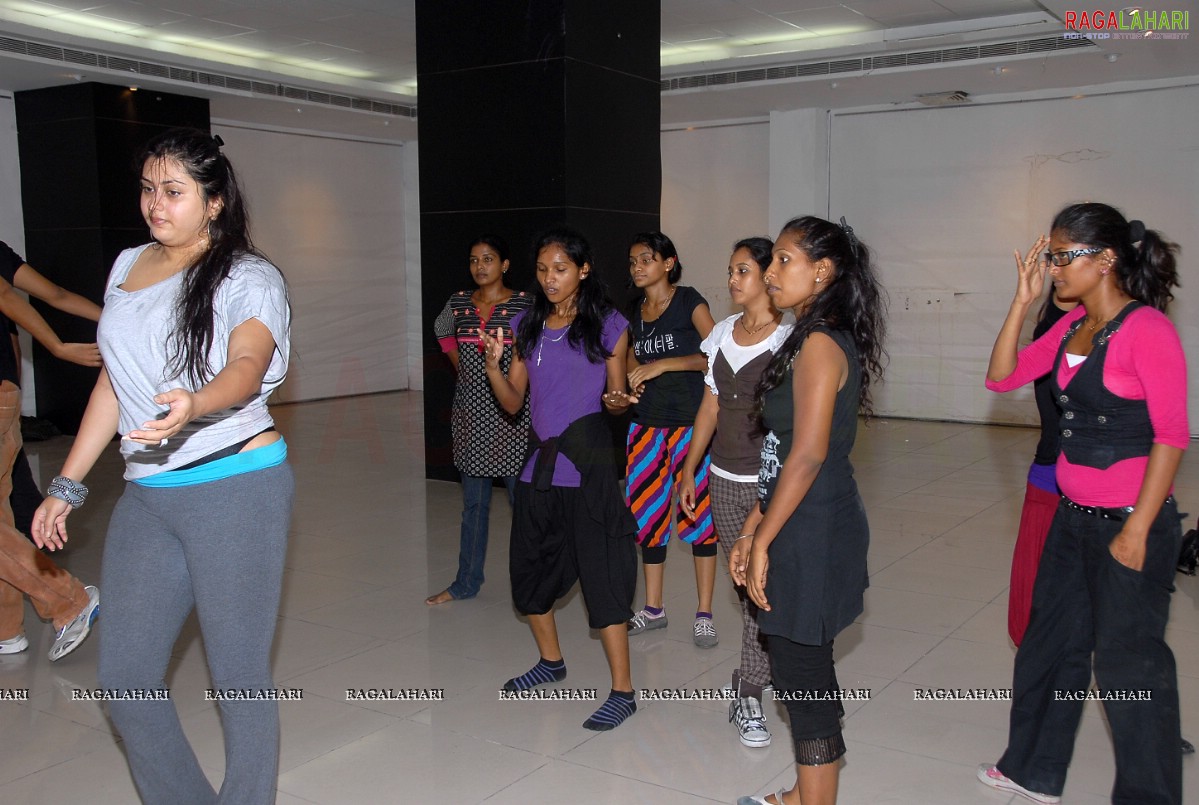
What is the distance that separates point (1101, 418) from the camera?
254 centimetres

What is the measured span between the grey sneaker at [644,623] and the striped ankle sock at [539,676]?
636 millimetres

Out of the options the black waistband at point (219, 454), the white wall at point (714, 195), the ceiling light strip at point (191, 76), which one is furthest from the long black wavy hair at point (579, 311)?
the white wall at point (714, 195)

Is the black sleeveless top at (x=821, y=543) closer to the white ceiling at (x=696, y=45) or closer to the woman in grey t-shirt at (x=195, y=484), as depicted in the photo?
the woman in grey t-shirt at (x=195, y=484)

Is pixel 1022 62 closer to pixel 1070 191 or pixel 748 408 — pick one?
pixel 1070 191

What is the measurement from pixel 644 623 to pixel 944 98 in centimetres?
744

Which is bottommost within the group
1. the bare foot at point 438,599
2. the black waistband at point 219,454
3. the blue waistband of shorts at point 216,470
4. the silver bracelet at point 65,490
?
the bare foot at point 438,599

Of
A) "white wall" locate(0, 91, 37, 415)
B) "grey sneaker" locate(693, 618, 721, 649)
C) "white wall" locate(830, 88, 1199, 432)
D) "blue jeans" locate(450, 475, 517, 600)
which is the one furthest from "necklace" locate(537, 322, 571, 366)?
"white wall" locate(0, 91, 37, 415)

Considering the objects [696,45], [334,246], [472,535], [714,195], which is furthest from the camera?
[334,246]

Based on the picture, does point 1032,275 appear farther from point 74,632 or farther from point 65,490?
point 74,632

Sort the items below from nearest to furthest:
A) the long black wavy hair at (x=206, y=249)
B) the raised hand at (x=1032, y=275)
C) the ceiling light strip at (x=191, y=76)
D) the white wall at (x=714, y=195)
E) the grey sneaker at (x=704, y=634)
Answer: the long black wavy hair at (x=206, y=249) < the raised hand at (x=1032, y=275) < the grey sneaker at (x=704, y=634) < the ceiling light strip at (x=191, y=76) < the white wall at (x=714, y=195)

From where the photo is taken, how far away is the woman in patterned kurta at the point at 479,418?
14.8ft

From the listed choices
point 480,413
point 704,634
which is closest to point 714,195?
point 480,413

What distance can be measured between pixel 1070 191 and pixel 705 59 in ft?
11.9

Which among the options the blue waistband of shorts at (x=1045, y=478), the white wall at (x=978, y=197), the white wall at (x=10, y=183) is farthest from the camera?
the white wall at (x=10, y=183)
